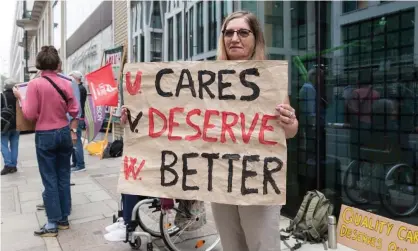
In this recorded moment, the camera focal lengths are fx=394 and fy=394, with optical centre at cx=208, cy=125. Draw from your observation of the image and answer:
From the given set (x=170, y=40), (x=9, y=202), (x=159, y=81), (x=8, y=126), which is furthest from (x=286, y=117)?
(x=8, y=126)

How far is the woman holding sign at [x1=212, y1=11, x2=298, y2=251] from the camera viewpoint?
1998mm

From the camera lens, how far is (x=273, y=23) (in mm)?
5824

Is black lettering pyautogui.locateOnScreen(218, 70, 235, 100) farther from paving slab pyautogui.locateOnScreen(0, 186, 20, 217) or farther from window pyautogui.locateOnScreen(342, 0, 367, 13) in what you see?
paving slab pyautogui.locateOnScreen(0, 186, 20, 217)

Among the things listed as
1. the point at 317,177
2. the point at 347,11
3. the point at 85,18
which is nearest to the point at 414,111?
the point at 317,177

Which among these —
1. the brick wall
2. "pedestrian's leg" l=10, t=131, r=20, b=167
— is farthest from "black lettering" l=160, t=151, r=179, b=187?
the brick wall

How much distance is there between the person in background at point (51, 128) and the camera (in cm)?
416

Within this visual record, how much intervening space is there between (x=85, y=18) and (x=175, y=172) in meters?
13.7

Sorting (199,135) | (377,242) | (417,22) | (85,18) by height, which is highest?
(85,18)

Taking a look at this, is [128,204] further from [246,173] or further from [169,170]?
[246,173]

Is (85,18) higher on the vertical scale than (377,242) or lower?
higher

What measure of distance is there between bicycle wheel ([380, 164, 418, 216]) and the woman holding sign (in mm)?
2729

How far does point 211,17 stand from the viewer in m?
7.36

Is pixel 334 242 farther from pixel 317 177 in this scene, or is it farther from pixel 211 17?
pixel 211 17

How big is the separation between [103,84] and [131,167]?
316 centimetres
